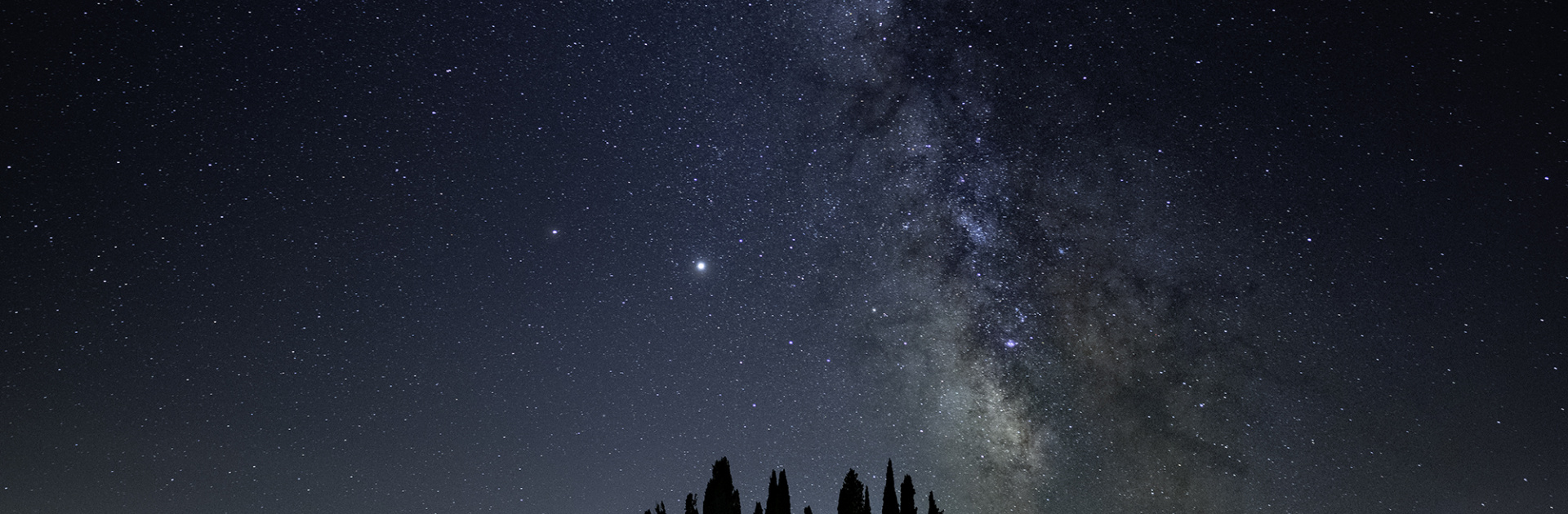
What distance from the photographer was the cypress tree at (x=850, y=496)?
33156mm

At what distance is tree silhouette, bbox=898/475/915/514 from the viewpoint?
33.5 metres

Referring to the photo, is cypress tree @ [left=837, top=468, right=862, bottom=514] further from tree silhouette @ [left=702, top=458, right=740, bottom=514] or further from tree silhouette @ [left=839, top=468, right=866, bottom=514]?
tree silhouette @ [left=702, top=458, right=740, bottom=514]

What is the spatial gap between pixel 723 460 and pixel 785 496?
2.15 meters

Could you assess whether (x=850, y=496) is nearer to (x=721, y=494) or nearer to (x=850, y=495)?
(x=850, y=495)

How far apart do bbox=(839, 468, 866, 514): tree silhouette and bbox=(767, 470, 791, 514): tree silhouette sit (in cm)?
160

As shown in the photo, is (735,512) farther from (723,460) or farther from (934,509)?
(934,509)

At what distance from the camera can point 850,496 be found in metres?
33.4

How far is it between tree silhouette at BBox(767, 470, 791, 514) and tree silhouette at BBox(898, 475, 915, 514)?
3.42 meters

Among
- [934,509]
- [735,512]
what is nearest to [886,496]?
→ [934,509]

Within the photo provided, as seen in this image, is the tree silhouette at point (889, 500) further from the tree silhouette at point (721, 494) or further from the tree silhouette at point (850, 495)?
the tree silhouette at point (721, 494)

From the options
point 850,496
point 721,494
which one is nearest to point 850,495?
point 850,496

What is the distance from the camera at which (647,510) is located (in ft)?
112

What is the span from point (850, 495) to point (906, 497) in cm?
173

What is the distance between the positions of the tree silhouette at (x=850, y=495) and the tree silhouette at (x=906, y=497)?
4.15ft
